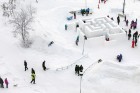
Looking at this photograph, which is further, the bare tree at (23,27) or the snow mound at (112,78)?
the bare tree at (23,27)

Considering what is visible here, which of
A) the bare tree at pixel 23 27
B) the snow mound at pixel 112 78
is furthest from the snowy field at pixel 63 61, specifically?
the bare tree at pixel 23 27

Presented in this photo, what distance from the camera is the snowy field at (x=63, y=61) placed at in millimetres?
32406

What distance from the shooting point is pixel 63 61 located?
3516 centimetres

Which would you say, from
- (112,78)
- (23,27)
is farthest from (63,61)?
(23,27)

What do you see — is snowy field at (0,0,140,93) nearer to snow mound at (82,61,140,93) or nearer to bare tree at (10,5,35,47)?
snow mound at (82,61,140,93)

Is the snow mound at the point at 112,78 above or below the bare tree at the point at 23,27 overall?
below

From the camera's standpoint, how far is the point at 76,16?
145 feet

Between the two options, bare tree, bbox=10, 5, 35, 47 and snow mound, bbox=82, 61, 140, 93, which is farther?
bare tree, bbox=10, 5, 35, 47

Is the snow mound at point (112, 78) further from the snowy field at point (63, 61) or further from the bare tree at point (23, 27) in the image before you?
the bare tree at point (23, 27)

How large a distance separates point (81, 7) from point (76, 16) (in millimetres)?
2667

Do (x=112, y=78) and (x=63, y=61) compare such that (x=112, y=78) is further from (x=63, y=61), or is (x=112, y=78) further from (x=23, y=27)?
(x=23, y=27)

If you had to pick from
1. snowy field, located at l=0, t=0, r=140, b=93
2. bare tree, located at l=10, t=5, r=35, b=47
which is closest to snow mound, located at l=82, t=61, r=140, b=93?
snowy field, located at l=0, t=0, r=140, b=93

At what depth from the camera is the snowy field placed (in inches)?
1276

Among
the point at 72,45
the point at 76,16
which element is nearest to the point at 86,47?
the point at 72,45
